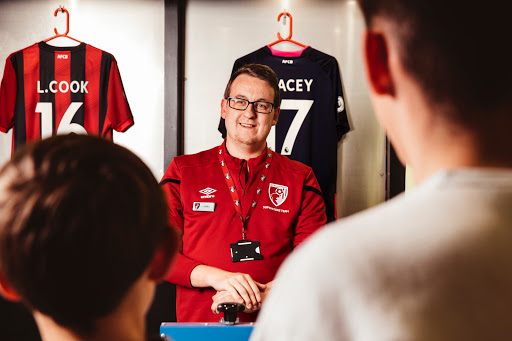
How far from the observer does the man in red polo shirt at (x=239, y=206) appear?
6.76 ft

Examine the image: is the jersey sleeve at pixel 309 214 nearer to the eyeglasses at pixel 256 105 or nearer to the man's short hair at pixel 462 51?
the eyeglasses at pixel 256 105

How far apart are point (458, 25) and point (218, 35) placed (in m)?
2.89

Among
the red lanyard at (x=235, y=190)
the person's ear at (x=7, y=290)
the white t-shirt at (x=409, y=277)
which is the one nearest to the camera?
the white t-shirt at (x=409, y=277)

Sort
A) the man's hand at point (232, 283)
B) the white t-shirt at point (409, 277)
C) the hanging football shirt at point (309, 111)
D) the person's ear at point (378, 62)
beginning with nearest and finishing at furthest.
Answer: 1. the white t-shirt at point (409, 277)
2. the person's ear at point (378, 62)
3. the man's hand at point (232, 283)
4. the hanging football shirt at point (309, 111)

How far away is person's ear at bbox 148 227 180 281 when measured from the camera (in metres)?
0.64

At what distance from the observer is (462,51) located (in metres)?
0.43

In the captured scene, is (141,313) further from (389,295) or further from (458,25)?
(458,25)

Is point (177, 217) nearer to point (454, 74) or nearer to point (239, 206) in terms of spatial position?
point (239, 206)

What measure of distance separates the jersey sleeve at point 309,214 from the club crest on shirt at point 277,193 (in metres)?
0.10

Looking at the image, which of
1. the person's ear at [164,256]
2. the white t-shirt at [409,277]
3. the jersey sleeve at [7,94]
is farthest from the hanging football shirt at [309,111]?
the white t-shirt at [409,277]

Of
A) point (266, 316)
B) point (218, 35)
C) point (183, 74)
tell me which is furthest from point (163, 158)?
point (266, 316)

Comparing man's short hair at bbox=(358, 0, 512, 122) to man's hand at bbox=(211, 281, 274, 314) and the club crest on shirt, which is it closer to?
man's hand at bbox=(211, 281, 274, 314)

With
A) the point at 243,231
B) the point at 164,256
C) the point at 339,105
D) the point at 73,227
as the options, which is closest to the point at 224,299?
the point at 243,231

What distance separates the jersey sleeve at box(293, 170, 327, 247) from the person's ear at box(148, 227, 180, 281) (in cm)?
153
